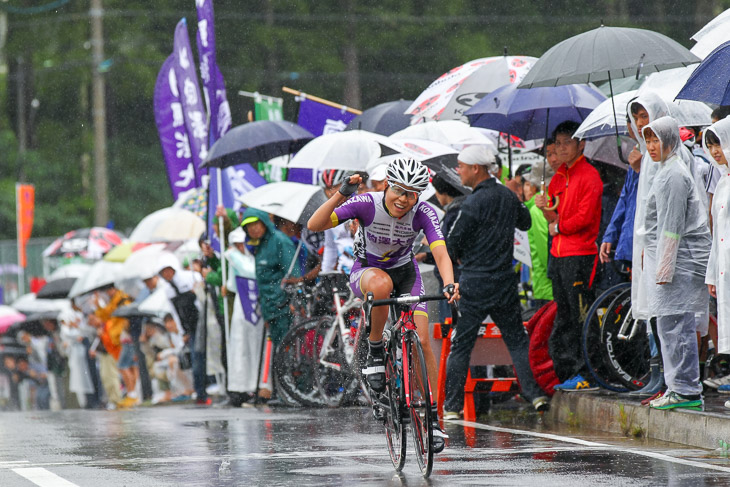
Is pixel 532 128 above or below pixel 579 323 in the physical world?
above

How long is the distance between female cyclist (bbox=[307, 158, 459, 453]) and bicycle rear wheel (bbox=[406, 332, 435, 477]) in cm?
46

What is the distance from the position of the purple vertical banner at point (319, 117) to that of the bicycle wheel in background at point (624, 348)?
7224 mm

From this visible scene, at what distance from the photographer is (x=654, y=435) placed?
9523 millimetres

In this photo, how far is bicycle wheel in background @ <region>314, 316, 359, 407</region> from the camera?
12.8m

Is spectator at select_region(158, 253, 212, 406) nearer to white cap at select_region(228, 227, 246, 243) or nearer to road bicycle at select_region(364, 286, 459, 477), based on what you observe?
white cap at select_region(228, 227, 246, 243)

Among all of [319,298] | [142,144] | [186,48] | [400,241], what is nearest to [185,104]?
[186,48]

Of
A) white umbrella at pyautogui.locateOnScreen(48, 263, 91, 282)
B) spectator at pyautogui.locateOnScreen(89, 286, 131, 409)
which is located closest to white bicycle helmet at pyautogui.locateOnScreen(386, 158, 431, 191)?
spectator at pyautogui.locateOnScreen(89, 286, 131, 409)

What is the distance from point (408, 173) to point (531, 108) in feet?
13.1

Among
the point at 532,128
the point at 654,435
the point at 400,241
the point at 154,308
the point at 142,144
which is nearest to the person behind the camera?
the point at 400,241

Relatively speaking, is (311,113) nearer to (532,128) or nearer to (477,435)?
(532,128)

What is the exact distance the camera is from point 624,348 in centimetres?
1055

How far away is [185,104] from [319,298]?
200 inches

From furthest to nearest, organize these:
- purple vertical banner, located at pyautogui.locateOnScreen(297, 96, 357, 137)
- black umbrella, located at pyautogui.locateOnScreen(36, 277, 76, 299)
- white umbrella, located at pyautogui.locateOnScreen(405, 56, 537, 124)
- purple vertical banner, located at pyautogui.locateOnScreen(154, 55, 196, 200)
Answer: black umbrella, located at pyautogui.locateOnScreen(36, 277, 76, 299) → purple vertical banner, located at pyautogui.locateOnScreen(154, 55, 196, 200) → purple vertical banner, located at pyautogui.locateOnScreen(297, 96, 357, 137) → white umbrella, located at pyautogui.locateOnScreen(405, 56, 537, 124)

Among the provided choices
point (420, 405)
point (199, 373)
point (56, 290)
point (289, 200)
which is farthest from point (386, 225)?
point (56, 290)
